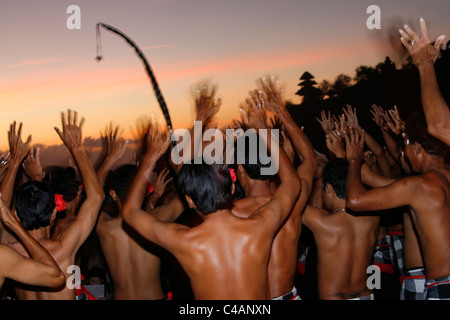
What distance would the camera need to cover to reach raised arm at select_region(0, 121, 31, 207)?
3.33m

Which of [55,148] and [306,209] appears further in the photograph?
[55,148]

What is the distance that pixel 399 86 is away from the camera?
8.03m

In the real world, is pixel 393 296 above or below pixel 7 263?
below

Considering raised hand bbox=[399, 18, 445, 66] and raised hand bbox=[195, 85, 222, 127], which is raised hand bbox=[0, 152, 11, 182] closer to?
raised hand bbox=[195, 85, 222, 127]

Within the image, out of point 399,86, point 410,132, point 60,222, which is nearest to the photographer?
point 410,132

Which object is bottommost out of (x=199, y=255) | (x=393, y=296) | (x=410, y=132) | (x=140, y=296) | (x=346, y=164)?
(x=393, y=296)

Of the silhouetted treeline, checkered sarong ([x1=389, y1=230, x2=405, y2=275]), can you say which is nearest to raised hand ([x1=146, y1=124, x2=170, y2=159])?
checkered sarong ([x1=389, y1=230, x2=405, y2=275])

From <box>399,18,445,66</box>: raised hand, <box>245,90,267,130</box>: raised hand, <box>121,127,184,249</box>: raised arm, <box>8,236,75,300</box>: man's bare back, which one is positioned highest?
<box>399,18,445,66</box>: raised hand

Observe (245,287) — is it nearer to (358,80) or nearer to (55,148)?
(55,148)

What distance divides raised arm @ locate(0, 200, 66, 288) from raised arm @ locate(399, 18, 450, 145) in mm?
2447

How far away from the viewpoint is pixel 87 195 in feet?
9.37

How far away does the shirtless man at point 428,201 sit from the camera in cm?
294

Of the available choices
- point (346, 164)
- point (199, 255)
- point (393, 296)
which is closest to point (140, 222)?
point (199, 255)

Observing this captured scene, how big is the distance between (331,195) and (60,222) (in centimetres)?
250
